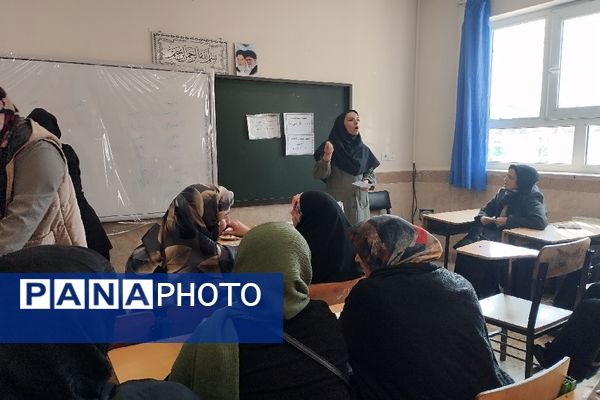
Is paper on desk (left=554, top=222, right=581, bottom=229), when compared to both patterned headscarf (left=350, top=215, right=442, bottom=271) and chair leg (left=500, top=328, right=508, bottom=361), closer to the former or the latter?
chair leg (left=500, top=328, right=508, bottom=361)

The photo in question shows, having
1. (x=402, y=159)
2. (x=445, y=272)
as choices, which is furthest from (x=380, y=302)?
(x=402, y=159)

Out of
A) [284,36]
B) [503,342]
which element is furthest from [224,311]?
[284,36]

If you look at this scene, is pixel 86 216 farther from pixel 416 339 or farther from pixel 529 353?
pixel 529 353

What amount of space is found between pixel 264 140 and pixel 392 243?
2858 mm

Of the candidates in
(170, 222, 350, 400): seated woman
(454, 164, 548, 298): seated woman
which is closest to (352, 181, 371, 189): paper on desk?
(454, 164, 548, 298): seated woman

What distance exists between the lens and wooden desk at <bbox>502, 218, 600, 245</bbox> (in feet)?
10.3

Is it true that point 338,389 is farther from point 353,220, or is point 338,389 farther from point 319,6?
point 319,6

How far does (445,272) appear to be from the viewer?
120cm

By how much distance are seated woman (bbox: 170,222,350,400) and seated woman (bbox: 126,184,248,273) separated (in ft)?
2.18

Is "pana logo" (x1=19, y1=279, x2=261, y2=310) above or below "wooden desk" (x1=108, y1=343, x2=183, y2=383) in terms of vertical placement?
above

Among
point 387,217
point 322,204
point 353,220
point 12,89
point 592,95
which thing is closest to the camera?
point 387,217

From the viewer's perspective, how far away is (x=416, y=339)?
1067 millimetres

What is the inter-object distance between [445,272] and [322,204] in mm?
894

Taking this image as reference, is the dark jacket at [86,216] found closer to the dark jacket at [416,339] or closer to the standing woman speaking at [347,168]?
the standing woman speaking at [347,168]
